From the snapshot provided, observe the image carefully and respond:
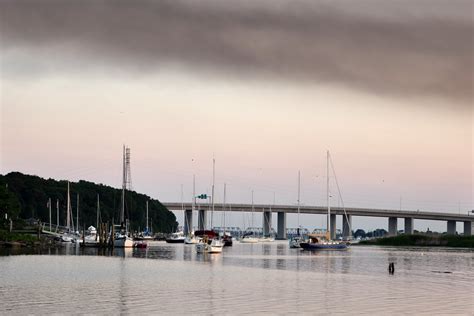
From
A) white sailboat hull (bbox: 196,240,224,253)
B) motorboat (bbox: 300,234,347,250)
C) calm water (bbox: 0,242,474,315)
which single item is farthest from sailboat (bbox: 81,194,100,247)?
calm water (bbox: 0,242,474,315)

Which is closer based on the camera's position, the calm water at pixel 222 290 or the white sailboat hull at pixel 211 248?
the calm water at pixel 222 290

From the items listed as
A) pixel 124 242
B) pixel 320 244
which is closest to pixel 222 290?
pixel 124 242

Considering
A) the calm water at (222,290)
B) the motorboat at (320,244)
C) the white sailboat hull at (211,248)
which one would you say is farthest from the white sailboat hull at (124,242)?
the calm water at (222,290)

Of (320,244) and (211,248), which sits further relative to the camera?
(320,244)

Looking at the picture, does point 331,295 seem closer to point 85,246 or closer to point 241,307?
point 241,307

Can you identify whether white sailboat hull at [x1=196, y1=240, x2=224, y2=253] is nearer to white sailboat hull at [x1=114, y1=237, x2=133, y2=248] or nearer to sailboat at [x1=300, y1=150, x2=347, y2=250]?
white sailboat hull at [x1=114, y1=237, x2=133, y2=248]

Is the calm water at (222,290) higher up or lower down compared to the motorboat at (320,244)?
higher up

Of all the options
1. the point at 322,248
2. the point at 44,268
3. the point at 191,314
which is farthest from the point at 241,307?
the point at 322,248

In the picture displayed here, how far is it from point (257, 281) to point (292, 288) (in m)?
5.45

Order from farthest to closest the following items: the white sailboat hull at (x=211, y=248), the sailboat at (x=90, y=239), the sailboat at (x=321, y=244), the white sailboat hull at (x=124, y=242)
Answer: the sailboat at (x=321, y=244) < the sailboat at (x=90, y=239) < the white sailboat hull at (x=124, y=242) < the white sailboat hull at (x=211, y=248)

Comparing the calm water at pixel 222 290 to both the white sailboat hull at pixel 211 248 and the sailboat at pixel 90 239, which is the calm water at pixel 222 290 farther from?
the sailboat at pixel 90 239

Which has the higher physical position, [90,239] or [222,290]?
[222,290]

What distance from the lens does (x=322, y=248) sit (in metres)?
140

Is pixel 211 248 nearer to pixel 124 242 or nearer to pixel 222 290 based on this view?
pixel 124 242
